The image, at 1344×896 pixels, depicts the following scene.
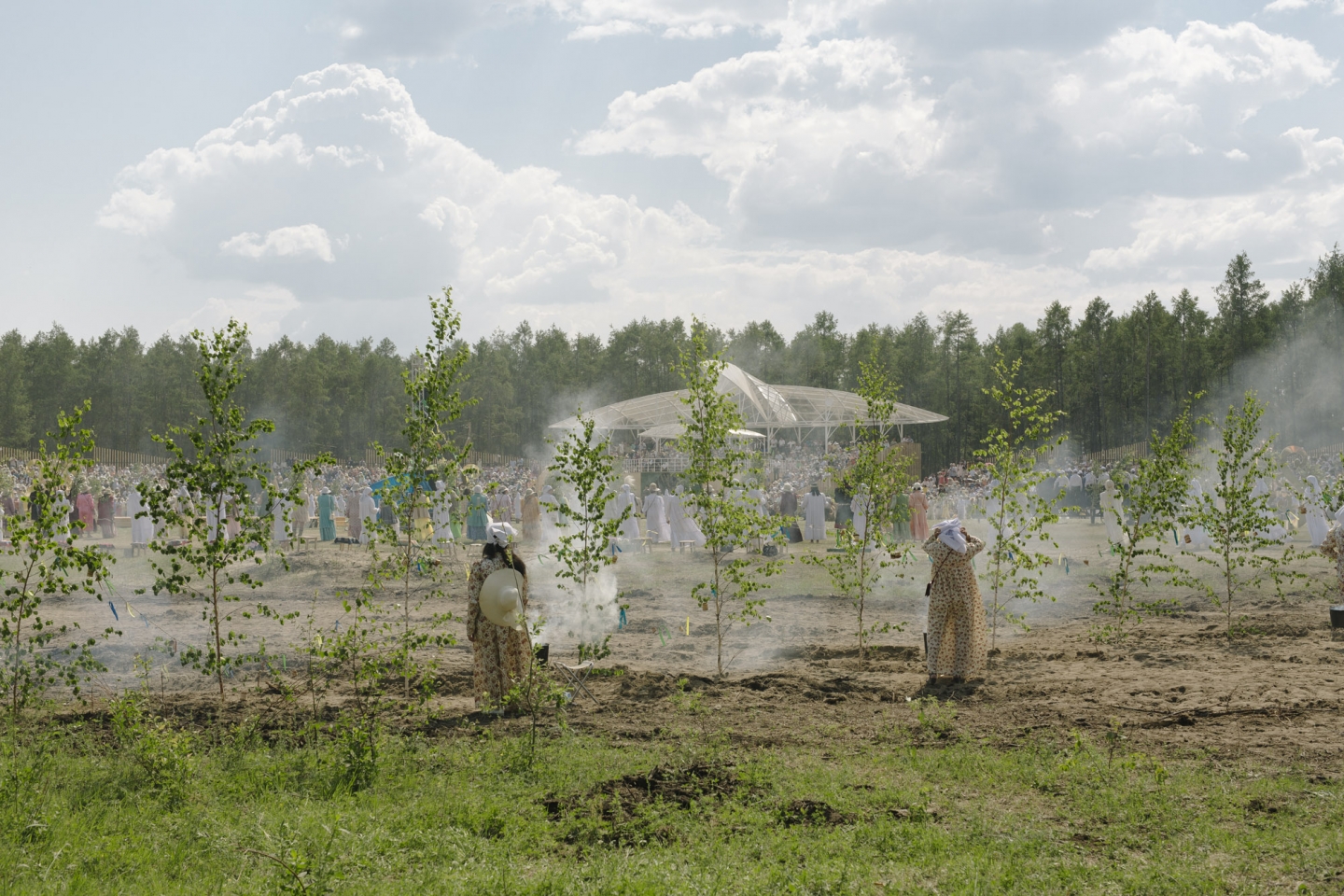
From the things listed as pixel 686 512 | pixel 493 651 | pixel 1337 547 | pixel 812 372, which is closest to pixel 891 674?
pixel 493 651

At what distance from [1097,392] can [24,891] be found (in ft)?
201

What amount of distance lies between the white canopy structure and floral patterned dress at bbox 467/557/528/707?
27.3 meters

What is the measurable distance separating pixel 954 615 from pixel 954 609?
0.22ft

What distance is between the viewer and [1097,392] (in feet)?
196

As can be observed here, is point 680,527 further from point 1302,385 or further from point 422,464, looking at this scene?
point 1302,385

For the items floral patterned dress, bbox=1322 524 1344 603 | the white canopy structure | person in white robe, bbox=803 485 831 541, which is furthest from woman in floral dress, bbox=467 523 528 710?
the white canopy structure

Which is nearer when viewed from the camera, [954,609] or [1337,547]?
[954,609]

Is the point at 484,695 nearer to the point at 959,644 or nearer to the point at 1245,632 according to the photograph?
the point at 959,644

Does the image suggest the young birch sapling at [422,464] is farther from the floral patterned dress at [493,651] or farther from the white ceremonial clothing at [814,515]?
the white ceremonial clothing at [814,515]

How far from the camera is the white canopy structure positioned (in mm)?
37281

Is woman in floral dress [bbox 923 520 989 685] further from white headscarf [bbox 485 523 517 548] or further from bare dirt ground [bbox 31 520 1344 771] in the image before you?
white headscarf [bbox 485 523 517 548]

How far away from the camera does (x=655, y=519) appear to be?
26812 mm

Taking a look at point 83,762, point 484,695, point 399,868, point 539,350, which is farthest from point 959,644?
point 539,350

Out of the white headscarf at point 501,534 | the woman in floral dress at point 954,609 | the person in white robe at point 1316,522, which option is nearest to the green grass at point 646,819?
the white headscarf at point 501,534
